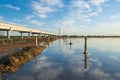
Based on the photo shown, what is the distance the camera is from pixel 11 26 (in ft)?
252

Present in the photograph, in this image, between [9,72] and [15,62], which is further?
[15,62]

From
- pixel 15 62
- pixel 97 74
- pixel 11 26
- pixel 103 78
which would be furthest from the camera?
pixel 11 26

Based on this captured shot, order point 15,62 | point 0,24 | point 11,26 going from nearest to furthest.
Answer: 1. point 15,62
2. point 0,24
3. point 11,26

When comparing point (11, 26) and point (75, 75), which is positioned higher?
point (11, 26)

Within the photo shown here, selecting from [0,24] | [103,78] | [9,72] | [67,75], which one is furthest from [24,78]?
[0,24]

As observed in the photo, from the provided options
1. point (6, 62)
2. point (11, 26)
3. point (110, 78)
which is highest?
point (11, 26)

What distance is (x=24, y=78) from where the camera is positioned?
1797 cm

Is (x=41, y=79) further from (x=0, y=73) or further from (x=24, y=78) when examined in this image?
(x=0, y=73)

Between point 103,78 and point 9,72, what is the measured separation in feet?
34.8

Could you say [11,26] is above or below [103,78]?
above

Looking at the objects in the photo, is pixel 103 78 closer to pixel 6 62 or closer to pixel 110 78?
pixel 110 78

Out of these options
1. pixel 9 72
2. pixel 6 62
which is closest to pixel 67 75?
pixel 9 72

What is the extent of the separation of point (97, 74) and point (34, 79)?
7836mm

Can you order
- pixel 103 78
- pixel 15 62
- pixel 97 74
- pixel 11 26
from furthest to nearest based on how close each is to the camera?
pixel 11 26 < pixel 15 62 < pixel 97 74 < pixel 103 78
